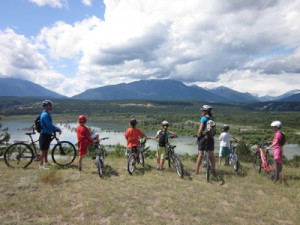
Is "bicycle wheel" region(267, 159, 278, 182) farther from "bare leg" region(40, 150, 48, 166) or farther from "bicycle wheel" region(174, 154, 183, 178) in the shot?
"bare leg" region(40, 150, 48, 166)

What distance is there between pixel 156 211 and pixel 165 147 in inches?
149

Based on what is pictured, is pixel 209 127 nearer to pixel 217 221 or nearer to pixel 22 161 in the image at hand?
pixel 217 221

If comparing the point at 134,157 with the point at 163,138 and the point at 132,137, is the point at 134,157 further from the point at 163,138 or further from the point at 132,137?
the point at 163,138

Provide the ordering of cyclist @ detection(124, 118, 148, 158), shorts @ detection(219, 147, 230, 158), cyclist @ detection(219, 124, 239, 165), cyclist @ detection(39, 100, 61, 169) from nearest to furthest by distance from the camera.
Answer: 1. cyclist @ detection(39, 100, 61, 169)
2. cyclist @ detection(124, 118, 148, 158)
3. cyclist @ detection(219, 124, 239, 165)
4. shorts @ detection(219, 147, 230, 158)

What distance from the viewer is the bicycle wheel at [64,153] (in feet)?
31.1

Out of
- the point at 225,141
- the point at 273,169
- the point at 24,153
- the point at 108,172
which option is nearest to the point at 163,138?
the point at 108,172

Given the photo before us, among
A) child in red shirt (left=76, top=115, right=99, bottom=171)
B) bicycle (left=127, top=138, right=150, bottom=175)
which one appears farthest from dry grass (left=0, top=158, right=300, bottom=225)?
child in red shirt (left=76, top=115, right=99, bottom=171)

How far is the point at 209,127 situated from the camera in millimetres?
8180

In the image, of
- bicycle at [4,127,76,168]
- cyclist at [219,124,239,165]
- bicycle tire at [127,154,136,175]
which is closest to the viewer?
bicycle tire at [127,154,136,175]

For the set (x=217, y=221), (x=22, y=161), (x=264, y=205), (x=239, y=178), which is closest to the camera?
(x=217, y=221)

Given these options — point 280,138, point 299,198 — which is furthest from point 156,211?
point 280,138

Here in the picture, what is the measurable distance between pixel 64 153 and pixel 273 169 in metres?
7.42

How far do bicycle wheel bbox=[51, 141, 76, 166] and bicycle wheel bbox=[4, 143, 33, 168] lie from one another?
830 millimetres

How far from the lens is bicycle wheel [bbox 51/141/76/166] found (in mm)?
9469
